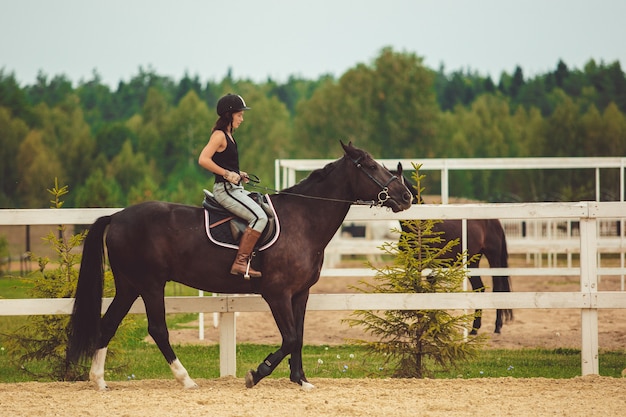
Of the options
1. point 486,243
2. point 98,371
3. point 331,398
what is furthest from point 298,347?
Answer: point 486,243

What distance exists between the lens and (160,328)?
720 centimetres

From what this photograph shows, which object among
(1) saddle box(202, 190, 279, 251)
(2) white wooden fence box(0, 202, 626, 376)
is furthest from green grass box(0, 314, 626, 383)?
Result: (1) saddle box(202, 190, 279, 251)

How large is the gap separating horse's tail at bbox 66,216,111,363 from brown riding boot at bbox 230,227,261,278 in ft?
3.89

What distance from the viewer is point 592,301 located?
25.8 ft

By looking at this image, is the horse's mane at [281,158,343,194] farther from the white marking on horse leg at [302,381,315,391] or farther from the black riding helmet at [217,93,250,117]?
the white marking on horse leg at [302,381,315,391]

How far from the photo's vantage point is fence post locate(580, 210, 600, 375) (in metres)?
7.88

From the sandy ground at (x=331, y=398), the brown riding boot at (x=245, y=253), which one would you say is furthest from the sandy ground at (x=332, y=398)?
the brown riding boot at (x=245, y=253)

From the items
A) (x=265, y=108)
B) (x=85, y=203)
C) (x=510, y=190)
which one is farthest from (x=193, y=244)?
(x=265, y=108)

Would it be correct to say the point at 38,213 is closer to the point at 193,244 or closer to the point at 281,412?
the point at 193,244

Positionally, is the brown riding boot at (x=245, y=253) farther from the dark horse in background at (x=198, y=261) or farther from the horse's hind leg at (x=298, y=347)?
the horse's hind leg at (x=298, y=347)

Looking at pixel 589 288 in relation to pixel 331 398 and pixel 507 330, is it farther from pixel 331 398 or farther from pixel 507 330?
pixel 507 330

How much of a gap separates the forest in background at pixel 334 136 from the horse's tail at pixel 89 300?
31.6 metres

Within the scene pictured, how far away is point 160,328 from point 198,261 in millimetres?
642

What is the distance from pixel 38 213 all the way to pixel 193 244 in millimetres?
1461
